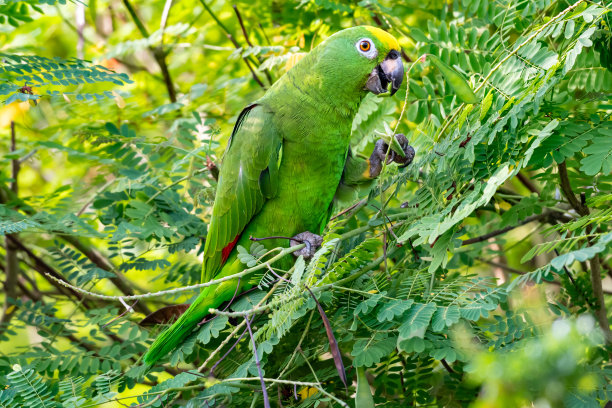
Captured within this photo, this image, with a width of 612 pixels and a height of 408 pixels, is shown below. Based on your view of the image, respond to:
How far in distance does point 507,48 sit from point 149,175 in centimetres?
145

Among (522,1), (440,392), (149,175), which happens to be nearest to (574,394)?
(440,392)

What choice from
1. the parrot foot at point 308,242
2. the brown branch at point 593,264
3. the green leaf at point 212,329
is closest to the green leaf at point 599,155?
the brown branch at point 593,264

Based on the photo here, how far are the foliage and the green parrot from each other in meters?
0.09

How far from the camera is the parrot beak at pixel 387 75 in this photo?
185 centimetres

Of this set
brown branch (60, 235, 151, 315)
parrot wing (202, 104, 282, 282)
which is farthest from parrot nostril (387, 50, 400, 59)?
brown branch (60, 235, 151, 315)

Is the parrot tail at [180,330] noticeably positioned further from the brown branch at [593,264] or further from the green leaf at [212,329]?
the brown branch at [593,264]

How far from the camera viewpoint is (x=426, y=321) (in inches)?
50.3

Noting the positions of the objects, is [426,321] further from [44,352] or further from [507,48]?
[44,352]

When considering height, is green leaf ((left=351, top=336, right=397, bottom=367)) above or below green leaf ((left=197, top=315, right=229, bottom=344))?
above

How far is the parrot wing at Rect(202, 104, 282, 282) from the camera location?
Answer: 193 centimetres

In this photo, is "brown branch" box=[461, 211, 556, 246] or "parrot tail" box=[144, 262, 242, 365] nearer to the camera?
"parrot tail" box=[144, 262, 242, 365]

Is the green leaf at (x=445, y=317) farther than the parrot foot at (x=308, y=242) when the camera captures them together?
No

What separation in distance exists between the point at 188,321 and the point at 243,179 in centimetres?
52

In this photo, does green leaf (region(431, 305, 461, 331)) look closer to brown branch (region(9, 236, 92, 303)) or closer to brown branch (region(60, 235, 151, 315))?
brown branch (region(60, 235, 151, 315))
